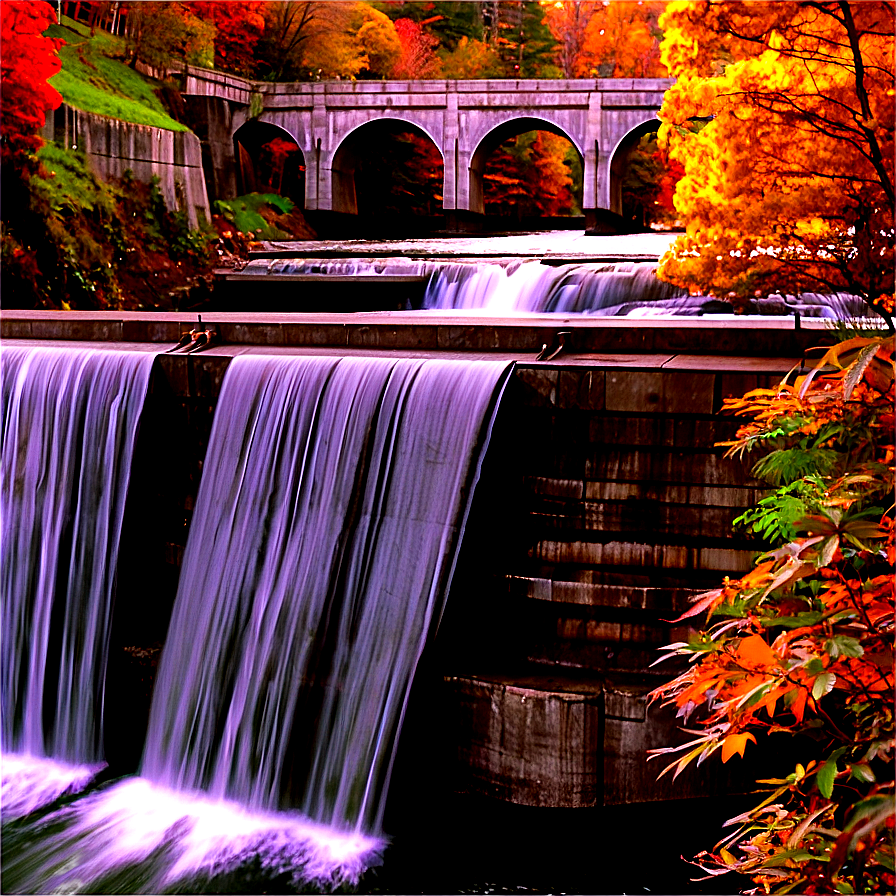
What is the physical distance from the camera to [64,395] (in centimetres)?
862

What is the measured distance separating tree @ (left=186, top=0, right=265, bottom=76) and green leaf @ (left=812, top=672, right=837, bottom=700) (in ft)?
110

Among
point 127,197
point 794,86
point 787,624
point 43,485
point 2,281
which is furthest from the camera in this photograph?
point 127,197

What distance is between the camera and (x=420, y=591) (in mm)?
6820

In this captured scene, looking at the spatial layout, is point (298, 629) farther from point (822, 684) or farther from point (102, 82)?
point (102, 82)

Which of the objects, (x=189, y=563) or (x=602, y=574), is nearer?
(x=602, y=574)

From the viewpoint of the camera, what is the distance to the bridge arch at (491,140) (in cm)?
3192

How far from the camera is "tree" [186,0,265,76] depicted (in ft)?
108

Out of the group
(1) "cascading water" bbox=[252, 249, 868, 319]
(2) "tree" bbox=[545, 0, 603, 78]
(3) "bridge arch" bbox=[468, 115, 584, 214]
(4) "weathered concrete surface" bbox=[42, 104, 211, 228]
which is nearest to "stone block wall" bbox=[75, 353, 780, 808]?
(1) "cascading water" bbox=[252, 249, 868, 319]

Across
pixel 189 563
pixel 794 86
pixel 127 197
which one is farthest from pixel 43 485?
pixel 127 197

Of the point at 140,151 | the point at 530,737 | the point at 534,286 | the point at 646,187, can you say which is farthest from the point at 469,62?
the point at 530,737

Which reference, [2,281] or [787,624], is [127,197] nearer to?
[2,281]

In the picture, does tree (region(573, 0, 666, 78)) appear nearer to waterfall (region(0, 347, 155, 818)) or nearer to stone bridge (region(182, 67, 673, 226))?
stone bridge (region(182, 67, 673, 226))

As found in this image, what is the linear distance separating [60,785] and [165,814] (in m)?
1.09

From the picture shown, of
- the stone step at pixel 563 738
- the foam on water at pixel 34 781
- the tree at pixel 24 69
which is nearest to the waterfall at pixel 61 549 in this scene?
the foam on water at pixel 34 781
